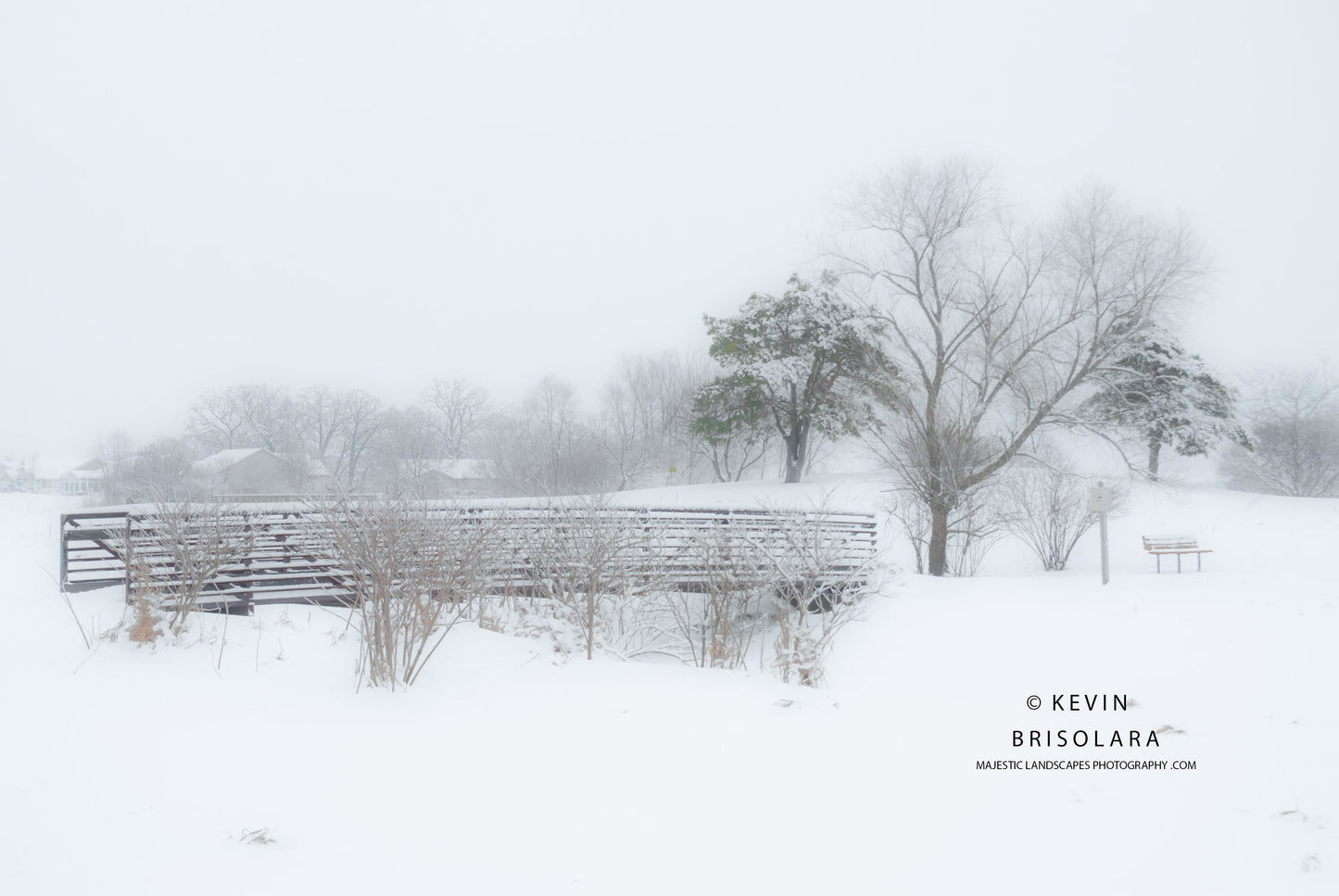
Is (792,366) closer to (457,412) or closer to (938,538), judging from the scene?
(938,538)

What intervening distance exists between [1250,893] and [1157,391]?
16833 millimetres

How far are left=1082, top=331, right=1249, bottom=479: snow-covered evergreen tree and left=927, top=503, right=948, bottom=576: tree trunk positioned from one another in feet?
15.1

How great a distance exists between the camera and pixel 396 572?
543 centimetres

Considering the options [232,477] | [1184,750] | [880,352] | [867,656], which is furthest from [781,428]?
[232,477]

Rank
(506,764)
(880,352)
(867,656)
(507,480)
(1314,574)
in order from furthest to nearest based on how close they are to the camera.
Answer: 1. (507,480)
2. (880,352)
3. (1314,574)
4. (867,656)
5. (506,764)

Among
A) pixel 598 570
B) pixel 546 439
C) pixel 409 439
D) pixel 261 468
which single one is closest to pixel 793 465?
pixel 598 570

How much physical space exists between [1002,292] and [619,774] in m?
14.2

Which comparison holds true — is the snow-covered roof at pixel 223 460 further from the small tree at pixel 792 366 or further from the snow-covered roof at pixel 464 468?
the small tree at pixel 792 366

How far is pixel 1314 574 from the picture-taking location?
34.6 ft

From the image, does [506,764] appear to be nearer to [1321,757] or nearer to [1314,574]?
[1321,757]

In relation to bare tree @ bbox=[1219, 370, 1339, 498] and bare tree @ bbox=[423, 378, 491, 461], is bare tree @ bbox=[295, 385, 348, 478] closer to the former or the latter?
bare tree @ bbox=[423, 378, 491, 461]

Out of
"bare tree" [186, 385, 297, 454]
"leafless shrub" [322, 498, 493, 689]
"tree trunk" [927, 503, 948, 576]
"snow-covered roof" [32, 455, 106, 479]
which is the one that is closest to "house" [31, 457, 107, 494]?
"snow-covered roof" [32, 455, 106, 479]

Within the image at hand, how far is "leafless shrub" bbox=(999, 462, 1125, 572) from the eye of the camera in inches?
503

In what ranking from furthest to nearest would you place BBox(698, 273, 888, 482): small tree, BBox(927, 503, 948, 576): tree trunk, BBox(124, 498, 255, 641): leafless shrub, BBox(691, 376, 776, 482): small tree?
BBox(691, 376, 776, 482): small tree → BBox(698, 273, 888, 482): small tree → BBox(927, 503, 948, 576): tree trunk → BBox(124, 498, 255, 641): leafless shrub
